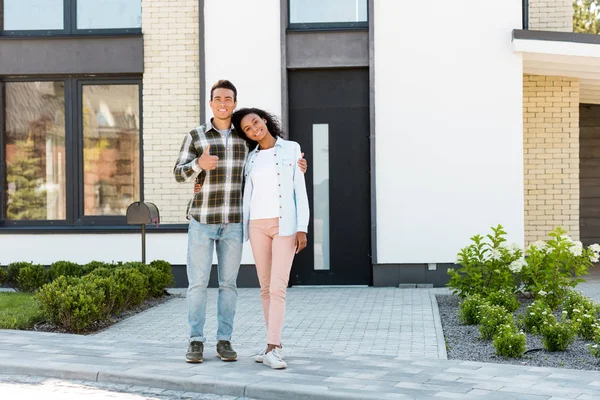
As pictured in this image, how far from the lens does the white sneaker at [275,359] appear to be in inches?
251

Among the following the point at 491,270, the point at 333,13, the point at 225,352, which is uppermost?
the point at 333,13

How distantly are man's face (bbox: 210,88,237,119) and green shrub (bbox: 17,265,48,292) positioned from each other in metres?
5.72

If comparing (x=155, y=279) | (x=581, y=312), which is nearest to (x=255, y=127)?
(x=581, y=312)

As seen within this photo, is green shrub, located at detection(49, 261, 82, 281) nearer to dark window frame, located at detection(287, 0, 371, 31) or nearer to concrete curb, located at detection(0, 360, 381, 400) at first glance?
dark window frame, located at detection(287, 0, 371, 31)

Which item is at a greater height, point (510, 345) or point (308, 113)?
point (308, 113)

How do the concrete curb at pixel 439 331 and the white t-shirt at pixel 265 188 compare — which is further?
the concrete curb at pixel 439 331

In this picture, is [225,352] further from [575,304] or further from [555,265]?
[555,265]

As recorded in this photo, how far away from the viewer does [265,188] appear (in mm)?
6543

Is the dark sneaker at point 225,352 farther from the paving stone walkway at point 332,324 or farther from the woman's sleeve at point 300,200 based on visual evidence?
the woman's sleeve at point 300,200

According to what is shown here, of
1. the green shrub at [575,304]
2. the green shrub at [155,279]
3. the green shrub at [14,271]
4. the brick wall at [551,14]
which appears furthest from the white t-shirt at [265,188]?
the brick wall at [551,14]

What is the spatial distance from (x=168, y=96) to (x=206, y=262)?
6466 mm

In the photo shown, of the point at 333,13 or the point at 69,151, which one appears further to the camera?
the point at 69,151

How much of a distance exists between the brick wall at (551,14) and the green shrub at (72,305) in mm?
8119

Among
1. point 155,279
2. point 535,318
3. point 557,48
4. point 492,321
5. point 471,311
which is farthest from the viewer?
point 557,48
